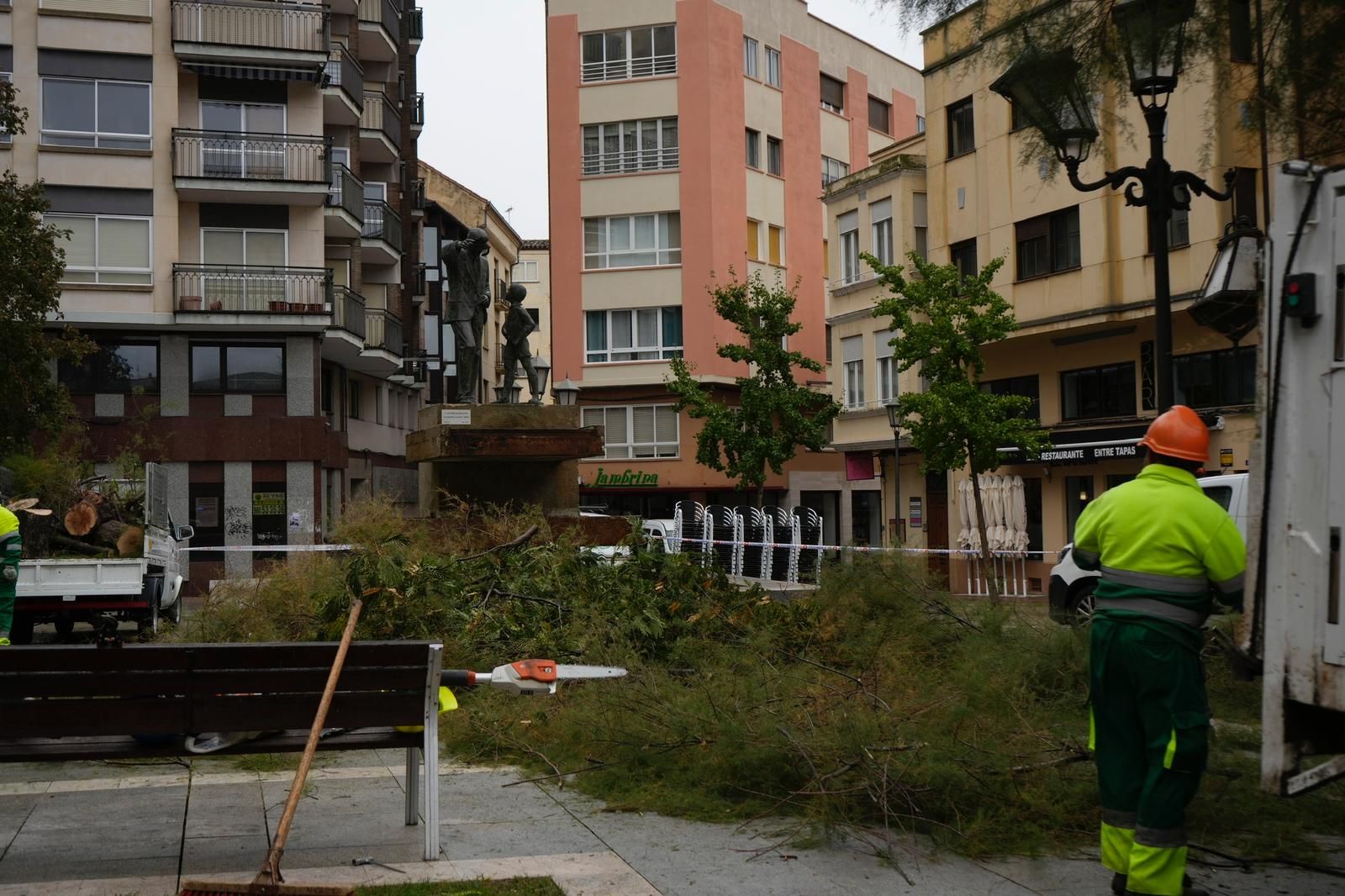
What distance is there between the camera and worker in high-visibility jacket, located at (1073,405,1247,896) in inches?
201

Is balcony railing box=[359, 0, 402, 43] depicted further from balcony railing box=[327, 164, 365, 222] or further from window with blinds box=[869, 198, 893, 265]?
window with blinds box=[869, 198, 893, 265]

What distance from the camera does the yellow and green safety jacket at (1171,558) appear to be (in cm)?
527

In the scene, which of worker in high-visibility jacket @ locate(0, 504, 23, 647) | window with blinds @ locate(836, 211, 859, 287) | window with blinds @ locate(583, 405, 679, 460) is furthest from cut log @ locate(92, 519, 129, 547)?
window with blinds @ locate(583, 405, 679, 460)

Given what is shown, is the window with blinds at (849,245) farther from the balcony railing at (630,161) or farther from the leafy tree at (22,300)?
the leafy tree at (22,300)

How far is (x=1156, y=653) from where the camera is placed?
5234 millimetres

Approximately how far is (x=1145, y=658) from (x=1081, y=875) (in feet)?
3.90

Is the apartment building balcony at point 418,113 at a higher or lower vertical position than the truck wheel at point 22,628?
higher

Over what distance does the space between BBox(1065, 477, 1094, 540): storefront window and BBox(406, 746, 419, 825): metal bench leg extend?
24412 mm

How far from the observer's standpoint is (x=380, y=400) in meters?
49.0

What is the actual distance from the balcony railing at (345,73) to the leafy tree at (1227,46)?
1285 inches

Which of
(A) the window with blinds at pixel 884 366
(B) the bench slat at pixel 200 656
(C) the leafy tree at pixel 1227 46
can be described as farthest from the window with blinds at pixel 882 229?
(B) the bench slat at pixel 200 656

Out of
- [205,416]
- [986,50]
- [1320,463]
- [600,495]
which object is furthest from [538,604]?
[600,495]

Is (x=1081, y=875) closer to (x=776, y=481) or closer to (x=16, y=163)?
(x=16, y=163)

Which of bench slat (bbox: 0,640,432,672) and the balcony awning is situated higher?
the balcony awning
